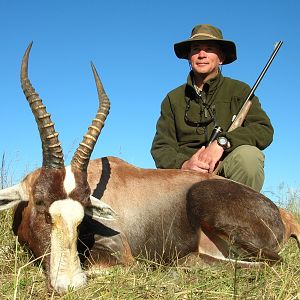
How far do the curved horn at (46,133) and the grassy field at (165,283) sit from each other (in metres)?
0.88

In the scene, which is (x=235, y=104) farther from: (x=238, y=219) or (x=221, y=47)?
(x=238, y=219)

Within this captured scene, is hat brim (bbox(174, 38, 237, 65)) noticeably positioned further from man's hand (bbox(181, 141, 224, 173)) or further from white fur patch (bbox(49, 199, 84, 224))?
white fur patch (bbox(49, 199, 84, 224))

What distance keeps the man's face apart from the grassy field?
11.7 ft

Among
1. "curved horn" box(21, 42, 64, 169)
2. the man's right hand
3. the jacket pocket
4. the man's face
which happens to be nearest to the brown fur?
the man's right hand

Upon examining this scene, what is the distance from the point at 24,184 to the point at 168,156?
8.76 ft

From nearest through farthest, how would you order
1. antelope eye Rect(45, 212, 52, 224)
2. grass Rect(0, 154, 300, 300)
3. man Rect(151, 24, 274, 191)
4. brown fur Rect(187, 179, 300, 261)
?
grass Rect(0, 154, 300, 300) → antelope eye Rect(45, 212, 52, 224) → brown fur Rect(187, 179, 300, 261) → man Rect(151, 24, 274, 191)

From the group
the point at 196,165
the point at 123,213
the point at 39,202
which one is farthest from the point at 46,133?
the point at 196,165

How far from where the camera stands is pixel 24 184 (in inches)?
217

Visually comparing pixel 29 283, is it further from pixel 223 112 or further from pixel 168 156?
pixel 223 112

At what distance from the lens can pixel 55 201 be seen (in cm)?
483

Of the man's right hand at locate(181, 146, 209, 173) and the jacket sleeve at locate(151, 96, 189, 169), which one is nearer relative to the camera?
the man's right hand at locate(181, 146, 209, 173)

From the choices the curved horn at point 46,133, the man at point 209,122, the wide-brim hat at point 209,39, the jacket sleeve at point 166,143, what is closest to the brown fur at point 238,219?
the man at point 209,122

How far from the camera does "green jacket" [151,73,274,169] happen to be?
7645 millimetres

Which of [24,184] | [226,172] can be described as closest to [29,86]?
[24,184]
